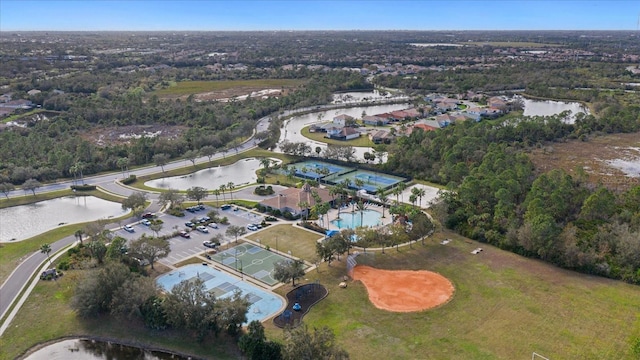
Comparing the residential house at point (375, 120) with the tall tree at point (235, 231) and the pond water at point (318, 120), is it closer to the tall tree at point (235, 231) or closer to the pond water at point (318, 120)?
the pond water at point (318, 120)

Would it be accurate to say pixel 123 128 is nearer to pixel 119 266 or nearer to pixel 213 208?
pixel 213 208

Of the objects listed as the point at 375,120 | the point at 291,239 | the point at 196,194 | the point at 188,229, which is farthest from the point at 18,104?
the point at 291,239

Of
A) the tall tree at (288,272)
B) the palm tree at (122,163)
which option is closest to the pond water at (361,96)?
the palm tree at (122,163)

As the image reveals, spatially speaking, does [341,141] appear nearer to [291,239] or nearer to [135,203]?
[291,239]

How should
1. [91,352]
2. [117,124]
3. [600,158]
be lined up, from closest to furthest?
[91,352] < [600,158] < [117,124]

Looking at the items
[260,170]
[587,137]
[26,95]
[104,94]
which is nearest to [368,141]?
[260,170]

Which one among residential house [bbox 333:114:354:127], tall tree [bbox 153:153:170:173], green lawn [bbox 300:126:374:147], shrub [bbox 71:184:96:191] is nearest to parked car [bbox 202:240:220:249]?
shrub [bbox 71:184:96:191]
